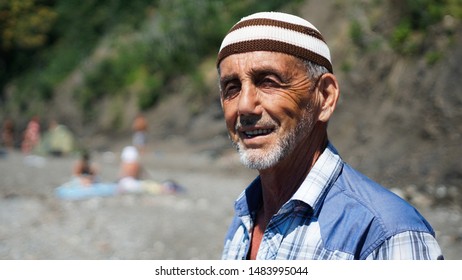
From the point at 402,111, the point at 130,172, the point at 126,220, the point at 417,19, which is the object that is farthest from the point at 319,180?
the point at 417,19

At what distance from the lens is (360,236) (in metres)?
1.74

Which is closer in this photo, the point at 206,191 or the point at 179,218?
the point at 179,218

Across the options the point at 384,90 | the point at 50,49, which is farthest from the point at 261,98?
the point at 50,49

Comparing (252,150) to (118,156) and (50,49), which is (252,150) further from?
(50,49)

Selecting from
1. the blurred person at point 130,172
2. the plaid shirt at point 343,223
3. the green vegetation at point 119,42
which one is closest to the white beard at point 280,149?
the plaid shirt at point 343,223

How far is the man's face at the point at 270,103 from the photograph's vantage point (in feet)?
6.50

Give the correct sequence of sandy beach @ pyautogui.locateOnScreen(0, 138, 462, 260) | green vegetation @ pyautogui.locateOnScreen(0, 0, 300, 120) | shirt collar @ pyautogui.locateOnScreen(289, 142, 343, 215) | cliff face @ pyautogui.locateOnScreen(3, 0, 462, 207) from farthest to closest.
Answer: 1. green vegetation @ pyautogui.locateOnScreen(0, 0, 300, 120)
2. cliff face @ pyautogui.locateOnScreen(3, 0, 462, 207)
3. sandy beach @ pyautogui.locateOnScreen(0, 138, 462, 260)
4. shirt collar @ pyautogui.locateOnScreen(289, 142, 343, 215)

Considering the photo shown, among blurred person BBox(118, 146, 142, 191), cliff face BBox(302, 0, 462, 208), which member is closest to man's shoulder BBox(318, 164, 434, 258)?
cliff face BBox(302, 0, 462, 208)

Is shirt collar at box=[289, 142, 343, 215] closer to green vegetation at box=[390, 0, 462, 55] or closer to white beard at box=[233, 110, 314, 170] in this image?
white beard at box=[233, 110, 314, 170]

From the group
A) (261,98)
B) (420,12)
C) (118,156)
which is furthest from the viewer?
(118,156)

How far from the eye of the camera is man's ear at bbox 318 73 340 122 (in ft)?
6.77

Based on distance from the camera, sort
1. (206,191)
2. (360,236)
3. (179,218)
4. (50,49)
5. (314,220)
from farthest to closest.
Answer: (50,49) < (206,191) < (179,218) < (314,220) < (360,236)

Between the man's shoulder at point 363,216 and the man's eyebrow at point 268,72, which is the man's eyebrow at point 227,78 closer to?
the man's eyebrow at point 268,72

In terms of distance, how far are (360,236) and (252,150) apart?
1.64 ft
